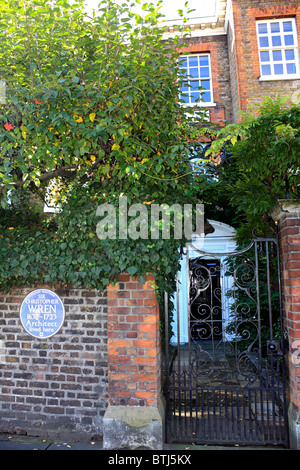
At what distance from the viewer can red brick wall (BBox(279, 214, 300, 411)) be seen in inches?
140

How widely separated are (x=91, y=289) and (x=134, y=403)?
1.31 m

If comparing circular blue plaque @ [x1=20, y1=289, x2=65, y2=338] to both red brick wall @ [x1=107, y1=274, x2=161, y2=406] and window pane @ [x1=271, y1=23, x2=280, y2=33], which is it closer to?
red brick wall @ [x1=107, y1=274, x2=161, y2=406]

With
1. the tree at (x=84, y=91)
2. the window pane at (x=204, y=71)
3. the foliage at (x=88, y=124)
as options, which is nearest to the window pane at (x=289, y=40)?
the window pane at (x=204, y=71)

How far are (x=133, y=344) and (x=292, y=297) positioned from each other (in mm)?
1762

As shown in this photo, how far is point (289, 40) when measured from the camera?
30.1 feet

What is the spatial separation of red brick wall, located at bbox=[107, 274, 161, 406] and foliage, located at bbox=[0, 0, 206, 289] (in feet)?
0.84

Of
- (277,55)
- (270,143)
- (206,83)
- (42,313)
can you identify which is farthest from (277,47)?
(42,313)

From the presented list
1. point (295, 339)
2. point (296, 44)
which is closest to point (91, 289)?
point (295, 339)

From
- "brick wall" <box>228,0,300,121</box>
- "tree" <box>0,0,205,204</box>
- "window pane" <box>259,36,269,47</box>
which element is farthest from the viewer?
"window pane" <box>259,36,269,47</box>

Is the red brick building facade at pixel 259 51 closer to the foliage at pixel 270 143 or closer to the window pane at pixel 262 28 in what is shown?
Answer: the window pane at pixel 262 28

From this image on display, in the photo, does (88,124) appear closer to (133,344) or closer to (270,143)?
(270,143)

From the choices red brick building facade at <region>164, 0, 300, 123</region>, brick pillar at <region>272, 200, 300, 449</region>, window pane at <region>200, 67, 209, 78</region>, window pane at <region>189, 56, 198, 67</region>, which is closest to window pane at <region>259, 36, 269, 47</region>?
red brick building facade at <region>164, 0, 300, 123</region>

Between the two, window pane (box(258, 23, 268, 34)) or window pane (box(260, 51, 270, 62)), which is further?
window pane (box(258, 23, 268, 34))

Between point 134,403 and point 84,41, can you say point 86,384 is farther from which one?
point 84,41
